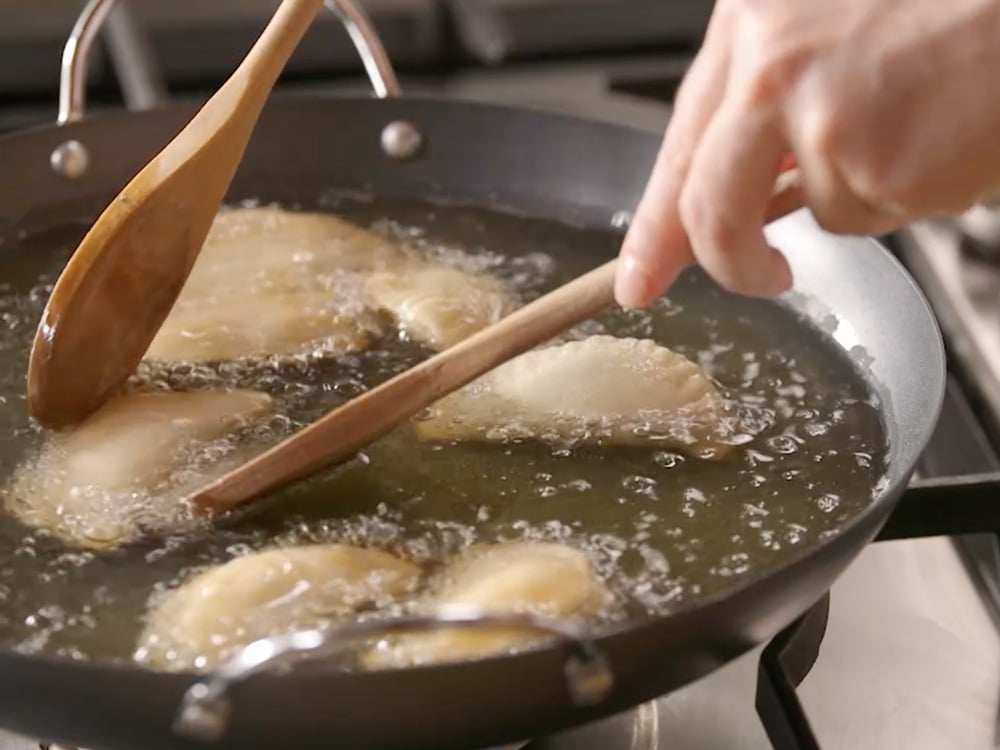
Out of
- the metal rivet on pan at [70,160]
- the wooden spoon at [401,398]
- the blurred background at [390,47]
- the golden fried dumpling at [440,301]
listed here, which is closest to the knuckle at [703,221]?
the wooden spoon at [401,398]

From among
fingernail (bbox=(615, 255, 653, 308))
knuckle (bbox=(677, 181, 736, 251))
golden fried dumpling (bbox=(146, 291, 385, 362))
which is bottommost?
golden fried dumpling (bbox=(146, 291, 385, 362))

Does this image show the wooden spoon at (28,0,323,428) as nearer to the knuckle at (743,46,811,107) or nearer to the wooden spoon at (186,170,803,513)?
the wooden spoon at (186,170,803,513)

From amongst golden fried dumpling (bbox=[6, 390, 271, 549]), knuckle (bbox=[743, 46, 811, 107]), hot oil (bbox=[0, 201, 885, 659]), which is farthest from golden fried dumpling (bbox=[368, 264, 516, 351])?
knuckle (bbox=[743, 46, 811, 107])

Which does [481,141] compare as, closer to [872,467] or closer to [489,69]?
[489,69]

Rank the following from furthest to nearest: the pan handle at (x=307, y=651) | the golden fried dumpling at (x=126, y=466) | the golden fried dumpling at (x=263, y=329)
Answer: the golden fried dumpling at (x=263, y=329), the golden fried dumpling at (x=126, y=466), the pan handle at (x=307, y=651)

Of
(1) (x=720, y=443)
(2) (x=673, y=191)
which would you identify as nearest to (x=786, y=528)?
(1) (x=720, y=443)

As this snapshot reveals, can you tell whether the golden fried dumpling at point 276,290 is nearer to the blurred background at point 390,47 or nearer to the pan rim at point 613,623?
the pan rim at point 613,623
